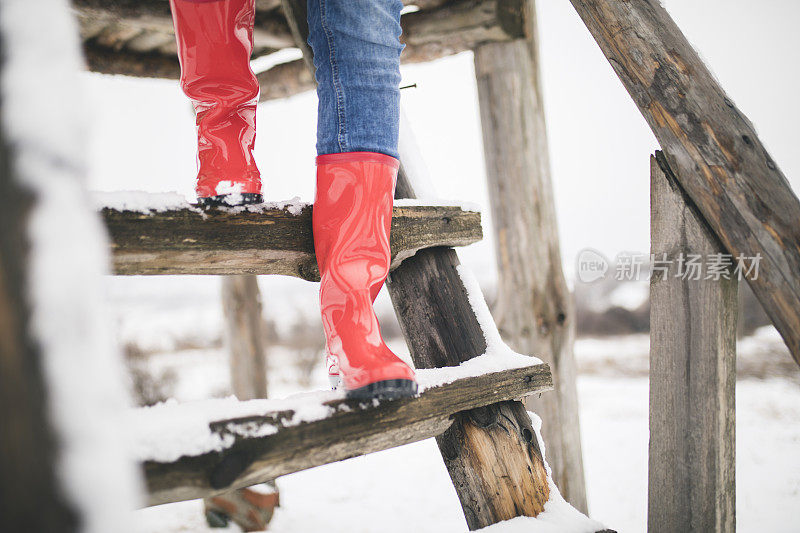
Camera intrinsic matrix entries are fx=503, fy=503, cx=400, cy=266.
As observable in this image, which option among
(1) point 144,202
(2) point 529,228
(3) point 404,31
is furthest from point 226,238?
(3) point 404,31

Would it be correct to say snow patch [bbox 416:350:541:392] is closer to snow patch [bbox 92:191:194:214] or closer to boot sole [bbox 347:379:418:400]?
boot sole [bbox 347:379:418:400]

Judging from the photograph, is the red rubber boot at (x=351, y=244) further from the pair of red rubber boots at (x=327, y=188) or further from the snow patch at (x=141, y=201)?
the snow patch at (x=141, y=201)

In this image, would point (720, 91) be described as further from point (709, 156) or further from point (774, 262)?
point (774, 262)

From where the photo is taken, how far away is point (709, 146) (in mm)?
883

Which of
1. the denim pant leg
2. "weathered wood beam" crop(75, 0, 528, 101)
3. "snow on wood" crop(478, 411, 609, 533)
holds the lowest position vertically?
"snow on wood" crop(478, 411, 609, 533)

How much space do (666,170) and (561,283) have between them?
1004 mm

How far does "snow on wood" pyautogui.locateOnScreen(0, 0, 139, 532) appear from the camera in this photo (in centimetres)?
32

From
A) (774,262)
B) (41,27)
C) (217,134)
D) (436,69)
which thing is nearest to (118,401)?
(41,27)

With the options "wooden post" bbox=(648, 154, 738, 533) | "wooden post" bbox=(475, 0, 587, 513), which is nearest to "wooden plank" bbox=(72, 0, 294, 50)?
"wooden post" bbox=(475, 0, 587, 513)

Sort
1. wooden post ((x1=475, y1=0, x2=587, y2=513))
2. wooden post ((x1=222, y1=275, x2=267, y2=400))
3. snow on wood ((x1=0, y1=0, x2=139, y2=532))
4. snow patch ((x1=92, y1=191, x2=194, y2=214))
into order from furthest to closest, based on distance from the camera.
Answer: wooden post ((x1=222, y1=275, x2=267, y2=400)) → wooden post ((x1=475, y1=0, x2=587, y2=513)) → snow patch ((x1=92, y1=191, x2=194, y2=214)) → snow on wood ((x1=0, y1=0, x2=139, y2=532))

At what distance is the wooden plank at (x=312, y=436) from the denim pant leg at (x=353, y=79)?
1.41ft

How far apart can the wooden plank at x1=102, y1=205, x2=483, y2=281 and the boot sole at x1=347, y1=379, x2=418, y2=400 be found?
0.86ft

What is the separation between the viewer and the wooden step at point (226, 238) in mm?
Answer: 705

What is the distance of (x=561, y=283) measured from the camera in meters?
1.96
